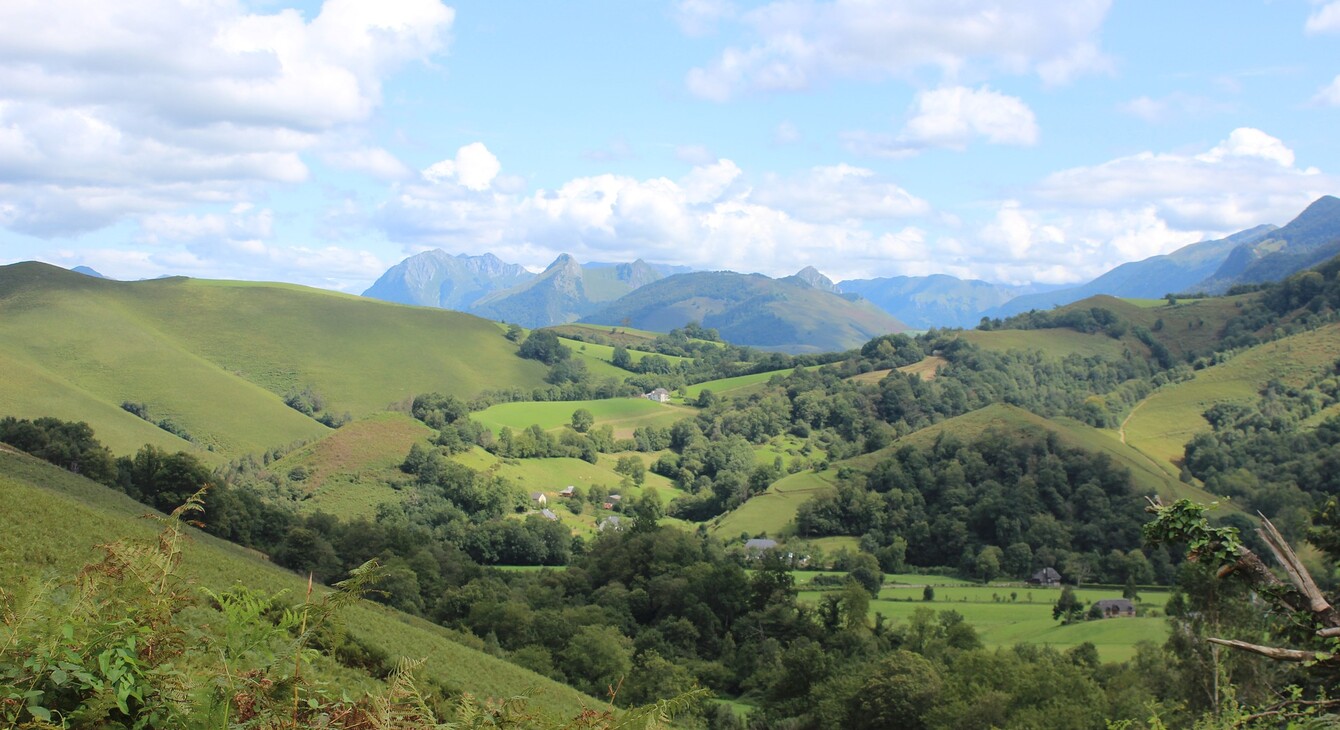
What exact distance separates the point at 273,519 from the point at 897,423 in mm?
102366

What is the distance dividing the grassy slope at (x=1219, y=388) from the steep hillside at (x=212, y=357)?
111 meters

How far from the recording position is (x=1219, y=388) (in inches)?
5094

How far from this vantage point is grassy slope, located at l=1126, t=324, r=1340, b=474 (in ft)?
391

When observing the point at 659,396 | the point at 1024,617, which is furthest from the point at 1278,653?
the point at 659,396

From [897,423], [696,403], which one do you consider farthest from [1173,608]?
[696,403]

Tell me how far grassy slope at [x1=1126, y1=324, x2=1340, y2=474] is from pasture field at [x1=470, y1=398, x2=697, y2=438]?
71.8 m

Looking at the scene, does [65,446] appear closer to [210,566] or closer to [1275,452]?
[210,566]

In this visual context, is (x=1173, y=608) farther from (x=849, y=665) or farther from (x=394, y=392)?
(x=394, y=392)

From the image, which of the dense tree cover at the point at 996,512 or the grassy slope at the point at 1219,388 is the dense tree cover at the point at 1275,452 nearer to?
the grassy slope at the point at 1219,388

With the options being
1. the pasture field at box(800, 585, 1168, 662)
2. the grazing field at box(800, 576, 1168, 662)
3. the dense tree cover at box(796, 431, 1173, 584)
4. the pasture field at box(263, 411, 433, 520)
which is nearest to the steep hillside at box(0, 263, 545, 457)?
the pasture field at box(263, 411, 433, 520)

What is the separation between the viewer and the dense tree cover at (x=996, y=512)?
285 feet

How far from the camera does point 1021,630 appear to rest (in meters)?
64.5

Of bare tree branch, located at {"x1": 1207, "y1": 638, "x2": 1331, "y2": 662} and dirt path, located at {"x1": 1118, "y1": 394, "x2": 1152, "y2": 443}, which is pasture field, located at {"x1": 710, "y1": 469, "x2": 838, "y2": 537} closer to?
dirt path, located at {"x1": 1118, "y1": 394, "x2": 1152, "y2": 443}

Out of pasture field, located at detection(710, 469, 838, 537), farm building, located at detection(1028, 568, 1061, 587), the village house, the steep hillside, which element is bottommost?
farm building, located at detection(1028, 568, 1061, 587)
